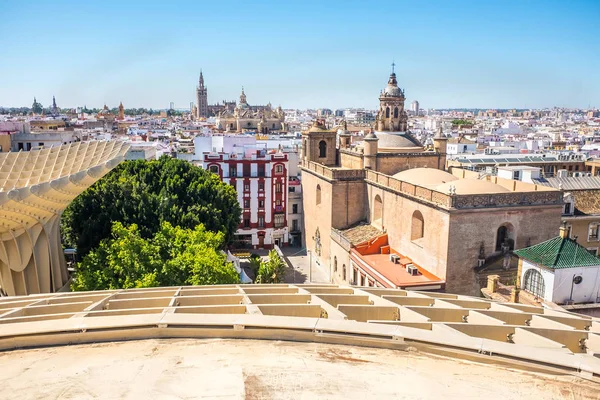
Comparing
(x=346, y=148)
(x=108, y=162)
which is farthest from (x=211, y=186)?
(x=346, y=148)

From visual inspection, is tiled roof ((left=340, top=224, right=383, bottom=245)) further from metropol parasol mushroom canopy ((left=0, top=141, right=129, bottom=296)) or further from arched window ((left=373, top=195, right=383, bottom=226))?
metropol parasol mushroom canopy ((left=0, top=141, right=129, bottom=296))

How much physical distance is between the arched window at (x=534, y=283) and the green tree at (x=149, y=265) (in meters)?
13.9

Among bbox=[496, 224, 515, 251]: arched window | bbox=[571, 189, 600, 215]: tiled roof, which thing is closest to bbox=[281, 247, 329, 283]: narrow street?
bbox=[496, 224, 515, 251]: arched window

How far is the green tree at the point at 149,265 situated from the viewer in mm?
23266

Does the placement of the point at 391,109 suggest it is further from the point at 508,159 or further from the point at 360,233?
the point at 508,159

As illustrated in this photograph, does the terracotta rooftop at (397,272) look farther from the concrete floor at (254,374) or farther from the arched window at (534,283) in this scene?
the concrete floor at (254,374)

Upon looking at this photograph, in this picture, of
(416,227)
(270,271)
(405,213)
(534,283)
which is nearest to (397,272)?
(416,227)

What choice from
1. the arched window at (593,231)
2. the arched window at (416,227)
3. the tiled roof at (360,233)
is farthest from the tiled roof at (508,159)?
the arched window at (416,227)

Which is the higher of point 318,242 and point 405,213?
point 405,213

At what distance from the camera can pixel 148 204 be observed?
101ft

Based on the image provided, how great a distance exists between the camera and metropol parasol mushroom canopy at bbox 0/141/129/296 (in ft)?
71.5

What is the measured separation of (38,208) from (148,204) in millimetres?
8425

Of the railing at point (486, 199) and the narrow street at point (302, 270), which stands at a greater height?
the railing at point (486, 199)

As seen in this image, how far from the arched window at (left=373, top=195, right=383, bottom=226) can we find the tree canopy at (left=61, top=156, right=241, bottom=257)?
10.4m
